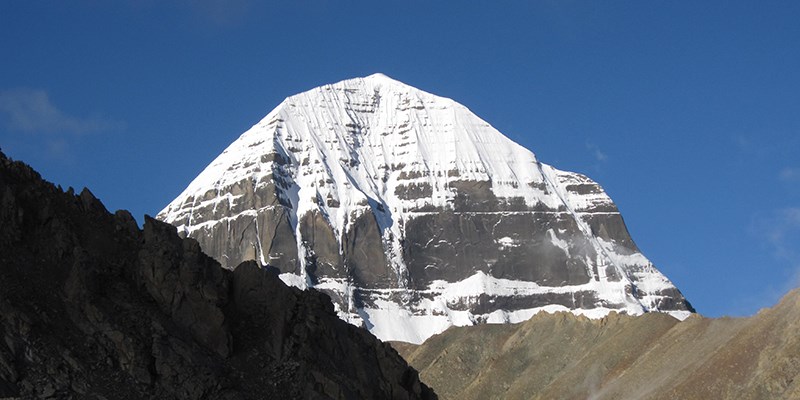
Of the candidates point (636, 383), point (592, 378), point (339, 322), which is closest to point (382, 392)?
point (339, 322)

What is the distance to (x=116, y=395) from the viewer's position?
6278 centimetres

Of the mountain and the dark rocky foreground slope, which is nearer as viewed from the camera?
the dark rocky foreground slope

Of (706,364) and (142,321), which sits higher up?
(706,364)

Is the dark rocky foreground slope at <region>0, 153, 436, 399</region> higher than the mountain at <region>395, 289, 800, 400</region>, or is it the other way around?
the mountain at <region>395, 289, 800, 400</region>

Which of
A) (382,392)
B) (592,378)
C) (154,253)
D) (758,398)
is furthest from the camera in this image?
(592,378)

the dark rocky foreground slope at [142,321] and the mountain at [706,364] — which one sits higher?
the mountain at [706,364]

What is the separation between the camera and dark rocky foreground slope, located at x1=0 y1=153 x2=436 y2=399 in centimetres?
6306

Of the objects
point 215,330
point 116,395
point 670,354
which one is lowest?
point 116,395

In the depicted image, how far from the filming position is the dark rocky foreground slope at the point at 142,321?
207 feet

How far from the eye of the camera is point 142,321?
67.9m

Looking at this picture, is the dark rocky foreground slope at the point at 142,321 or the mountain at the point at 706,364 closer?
the dark rocky foreground slope at the point at 142,321

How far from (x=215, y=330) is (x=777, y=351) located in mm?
94067

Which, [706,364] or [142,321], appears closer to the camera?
[142,321]

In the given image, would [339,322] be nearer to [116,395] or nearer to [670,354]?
[116,395]
